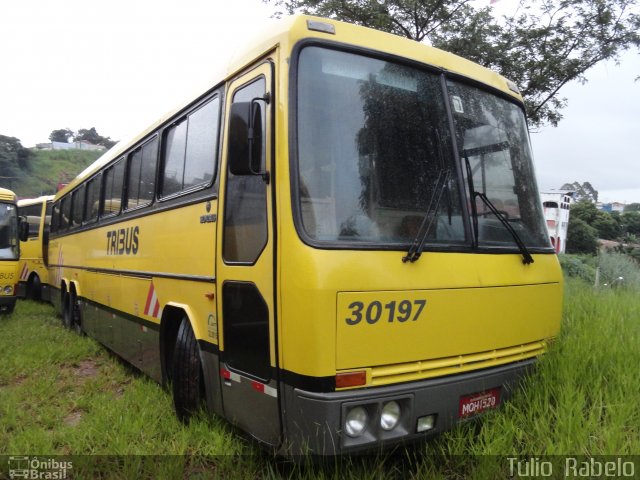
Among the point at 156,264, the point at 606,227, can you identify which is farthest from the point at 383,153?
the point at 606,227

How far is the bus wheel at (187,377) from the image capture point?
4.09 meters

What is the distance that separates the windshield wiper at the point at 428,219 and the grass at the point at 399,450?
1112 mm

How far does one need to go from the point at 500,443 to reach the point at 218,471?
1.72 meters

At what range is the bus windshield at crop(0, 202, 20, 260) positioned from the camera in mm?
10930

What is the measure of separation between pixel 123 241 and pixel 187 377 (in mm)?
2534

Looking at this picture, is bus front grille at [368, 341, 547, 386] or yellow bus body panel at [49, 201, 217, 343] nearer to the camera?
bus front grille at [368, 341, 547, 386]

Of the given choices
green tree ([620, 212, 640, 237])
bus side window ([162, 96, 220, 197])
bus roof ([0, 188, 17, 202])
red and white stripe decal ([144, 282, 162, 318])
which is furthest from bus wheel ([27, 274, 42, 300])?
green tree ([620, 212, 640, 237])

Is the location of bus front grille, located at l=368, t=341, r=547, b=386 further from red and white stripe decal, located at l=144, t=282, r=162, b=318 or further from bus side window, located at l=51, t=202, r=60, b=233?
bus side window, located at l=51, t=202, r=60, b=233

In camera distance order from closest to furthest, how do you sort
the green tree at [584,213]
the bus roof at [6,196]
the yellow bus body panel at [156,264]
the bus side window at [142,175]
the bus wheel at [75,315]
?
the yellow bus body panel at [156,264], the bus side window at [142,175], the bus wheel at [75,315], the bus roof at [6,196], the green tree at [584,213]

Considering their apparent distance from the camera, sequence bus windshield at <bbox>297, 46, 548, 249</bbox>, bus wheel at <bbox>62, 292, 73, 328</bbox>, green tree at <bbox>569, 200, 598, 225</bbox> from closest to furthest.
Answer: bus windshield at <bbox>297, 46, 548, 249</bbox> → bus wheel at <bbox>62, 292, 73, 328</bbox> → green tree at <bbox>569, 200, 598, 225</bbox>

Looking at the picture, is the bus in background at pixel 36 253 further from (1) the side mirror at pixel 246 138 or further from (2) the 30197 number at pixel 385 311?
(2) the 30197 number at pixel 385 311

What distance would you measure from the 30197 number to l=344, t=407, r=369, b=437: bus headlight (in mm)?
472

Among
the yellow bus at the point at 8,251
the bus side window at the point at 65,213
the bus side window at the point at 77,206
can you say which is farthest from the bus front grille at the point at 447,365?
the yellow bus at the point at 8,251

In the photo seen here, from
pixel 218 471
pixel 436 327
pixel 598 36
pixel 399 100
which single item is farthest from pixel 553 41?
pixel 218 471
